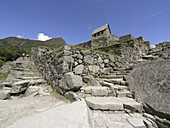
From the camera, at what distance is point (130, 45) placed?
19.7 ft

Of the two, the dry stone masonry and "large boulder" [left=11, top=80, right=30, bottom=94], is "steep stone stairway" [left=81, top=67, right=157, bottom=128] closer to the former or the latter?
the dry stone masonry

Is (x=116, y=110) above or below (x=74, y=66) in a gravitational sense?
below

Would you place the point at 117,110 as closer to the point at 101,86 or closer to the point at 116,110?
the point at 116,110

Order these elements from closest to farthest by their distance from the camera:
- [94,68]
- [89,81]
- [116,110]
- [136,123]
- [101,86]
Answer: [136,123]
[116,110]
[101,86]
[89,81]
[94,68]

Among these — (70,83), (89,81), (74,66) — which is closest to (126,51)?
(89,81)

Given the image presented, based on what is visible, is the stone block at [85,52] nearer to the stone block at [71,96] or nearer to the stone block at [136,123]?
the stone block at [71,96]

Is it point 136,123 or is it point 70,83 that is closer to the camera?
point 136,123

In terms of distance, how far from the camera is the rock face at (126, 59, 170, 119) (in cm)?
166

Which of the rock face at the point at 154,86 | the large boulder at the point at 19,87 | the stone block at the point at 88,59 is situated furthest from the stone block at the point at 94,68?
the large boulder at the point at 19,87

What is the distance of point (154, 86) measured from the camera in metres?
2.01

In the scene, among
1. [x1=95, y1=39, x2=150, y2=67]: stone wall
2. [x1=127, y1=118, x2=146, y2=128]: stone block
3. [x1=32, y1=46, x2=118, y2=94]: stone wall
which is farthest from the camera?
[x1=95, y1=39, x2=150, y2=67]: stone wall

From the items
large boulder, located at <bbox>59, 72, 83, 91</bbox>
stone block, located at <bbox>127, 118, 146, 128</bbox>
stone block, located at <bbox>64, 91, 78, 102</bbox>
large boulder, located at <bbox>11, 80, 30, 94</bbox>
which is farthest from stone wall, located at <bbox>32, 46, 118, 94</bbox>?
stone block, located at <bbox>127, 118, 146, 128</bbox>

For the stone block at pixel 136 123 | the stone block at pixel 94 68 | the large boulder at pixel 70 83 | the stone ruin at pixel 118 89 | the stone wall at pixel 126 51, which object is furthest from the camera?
the stone wall at pixel 126 51

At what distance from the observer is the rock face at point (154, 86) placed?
1.66 meters
